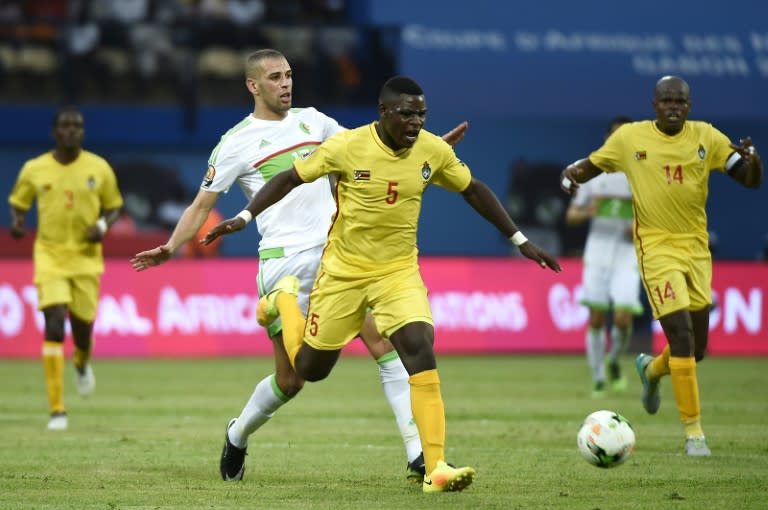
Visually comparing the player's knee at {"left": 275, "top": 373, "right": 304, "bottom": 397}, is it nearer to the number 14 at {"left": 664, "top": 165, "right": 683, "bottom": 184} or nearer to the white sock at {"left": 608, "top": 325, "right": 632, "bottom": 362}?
the number 14 at {"left": 664, "top": 165, "right": 683, "bottom": 184}

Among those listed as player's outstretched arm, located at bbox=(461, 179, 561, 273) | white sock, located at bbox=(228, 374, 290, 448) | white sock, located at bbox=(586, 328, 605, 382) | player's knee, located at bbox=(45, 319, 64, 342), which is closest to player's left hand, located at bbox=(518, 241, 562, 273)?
player's outstretched arm, located at bbox=(461, 179, 561, 273)

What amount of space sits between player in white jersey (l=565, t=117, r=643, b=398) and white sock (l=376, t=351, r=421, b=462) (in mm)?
7214

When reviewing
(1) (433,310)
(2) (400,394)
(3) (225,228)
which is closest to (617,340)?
(1) (433,310)

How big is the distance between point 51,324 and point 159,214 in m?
14.7

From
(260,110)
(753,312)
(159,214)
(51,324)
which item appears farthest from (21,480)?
(159,214)

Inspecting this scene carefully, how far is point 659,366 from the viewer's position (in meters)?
11.5

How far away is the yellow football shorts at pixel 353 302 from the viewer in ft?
28.2

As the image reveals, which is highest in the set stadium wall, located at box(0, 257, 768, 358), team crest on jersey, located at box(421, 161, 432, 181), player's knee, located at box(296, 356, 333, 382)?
team crest on jersey, located at box(421, 161, 432, 181)

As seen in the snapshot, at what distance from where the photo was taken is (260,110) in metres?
9.70

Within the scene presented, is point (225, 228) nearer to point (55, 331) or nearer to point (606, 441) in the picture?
point (606, 441)

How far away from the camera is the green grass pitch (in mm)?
8383

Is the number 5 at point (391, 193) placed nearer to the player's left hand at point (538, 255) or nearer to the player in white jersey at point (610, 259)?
the player's left hand at point (538, 255)

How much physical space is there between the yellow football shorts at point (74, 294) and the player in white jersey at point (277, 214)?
4.35 m

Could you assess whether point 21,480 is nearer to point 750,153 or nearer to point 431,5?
point 750,153
